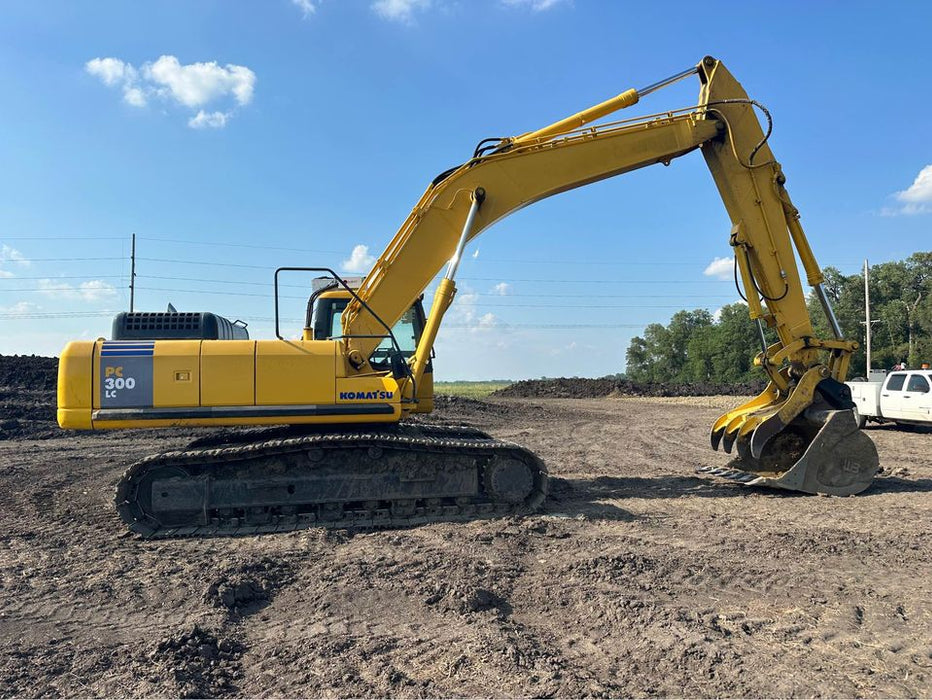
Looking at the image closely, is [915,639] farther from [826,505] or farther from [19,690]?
[19,690]

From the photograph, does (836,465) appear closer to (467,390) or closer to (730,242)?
(730,242)

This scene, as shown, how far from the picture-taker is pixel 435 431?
28.3 feet

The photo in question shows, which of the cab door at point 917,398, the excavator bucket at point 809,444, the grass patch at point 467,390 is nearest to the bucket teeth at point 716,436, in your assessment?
the excavator bucket at point 809,444

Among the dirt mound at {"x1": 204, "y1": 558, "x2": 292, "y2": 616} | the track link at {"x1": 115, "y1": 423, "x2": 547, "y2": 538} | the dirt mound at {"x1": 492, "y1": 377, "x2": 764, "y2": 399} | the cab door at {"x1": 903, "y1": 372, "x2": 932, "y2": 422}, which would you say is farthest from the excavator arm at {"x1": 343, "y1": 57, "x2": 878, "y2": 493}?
the dirt mound at {"x1": 492, "y1": 377, "x2": 764, "y2": 399}

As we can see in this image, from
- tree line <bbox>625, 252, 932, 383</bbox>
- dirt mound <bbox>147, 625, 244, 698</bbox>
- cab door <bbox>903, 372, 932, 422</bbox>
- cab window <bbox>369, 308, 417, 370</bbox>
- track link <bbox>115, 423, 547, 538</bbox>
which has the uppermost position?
tree line <bbox>625, 252, 932, 383</bbox>

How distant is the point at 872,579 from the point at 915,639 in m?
1.21

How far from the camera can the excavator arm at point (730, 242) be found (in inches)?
317

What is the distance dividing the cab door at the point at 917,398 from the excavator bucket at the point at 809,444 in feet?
32.5

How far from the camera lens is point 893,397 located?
17281mm

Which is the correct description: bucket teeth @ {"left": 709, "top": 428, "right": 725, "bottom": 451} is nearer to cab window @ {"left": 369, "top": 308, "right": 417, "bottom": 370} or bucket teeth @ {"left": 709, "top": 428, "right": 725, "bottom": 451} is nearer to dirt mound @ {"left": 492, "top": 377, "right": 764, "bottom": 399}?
cab window @ {"left": 369, "top": 308, "right": 417, "bottom": 370}

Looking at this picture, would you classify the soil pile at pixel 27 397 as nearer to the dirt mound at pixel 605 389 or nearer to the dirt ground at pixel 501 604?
the dirt ground at pixel 501 604

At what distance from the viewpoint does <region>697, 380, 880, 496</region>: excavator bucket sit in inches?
329

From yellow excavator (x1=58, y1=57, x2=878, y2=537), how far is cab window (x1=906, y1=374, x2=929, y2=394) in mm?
9758

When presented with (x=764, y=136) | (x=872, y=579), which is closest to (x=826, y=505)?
(x=872, y=579)
